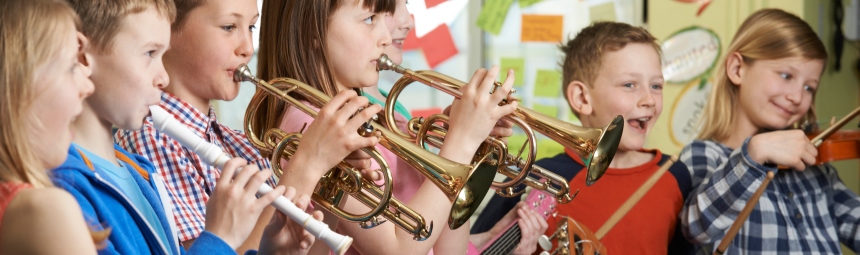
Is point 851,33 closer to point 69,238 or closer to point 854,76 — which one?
point 854,76

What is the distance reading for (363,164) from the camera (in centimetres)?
141

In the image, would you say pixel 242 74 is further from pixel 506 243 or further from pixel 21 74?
pixel 506 243

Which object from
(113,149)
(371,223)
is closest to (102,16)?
(113,149)

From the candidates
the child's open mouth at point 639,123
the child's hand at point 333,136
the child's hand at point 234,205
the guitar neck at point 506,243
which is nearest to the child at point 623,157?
the child's open mouth at point 639,123

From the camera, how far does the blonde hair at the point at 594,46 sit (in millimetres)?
2244

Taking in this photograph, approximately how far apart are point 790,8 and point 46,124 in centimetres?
306

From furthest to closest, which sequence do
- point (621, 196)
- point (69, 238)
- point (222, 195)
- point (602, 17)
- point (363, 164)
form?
point (602, 17) → point (621, 196) → point (363, 164) → point (222, 195) → point (69, 238)

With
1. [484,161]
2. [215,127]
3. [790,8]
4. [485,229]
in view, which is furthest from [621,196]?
[790,8]

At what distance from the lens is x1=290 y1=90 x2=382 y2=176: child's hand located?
1322 millimetres

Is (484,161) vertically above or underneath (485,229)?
above

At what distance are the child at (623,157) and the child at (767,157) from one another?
74 mm

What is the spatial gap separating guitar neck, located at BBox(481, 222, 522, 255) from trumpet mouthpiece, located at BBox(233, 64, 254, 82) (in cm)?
74

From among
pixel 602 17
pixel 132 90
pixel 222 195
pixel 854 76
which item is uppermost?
pixel 132 90

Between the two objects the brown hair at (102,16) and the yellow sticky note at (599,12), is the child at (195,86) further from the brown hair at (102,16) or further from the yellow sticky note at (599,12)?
the yellow sticky note at (599,12)
